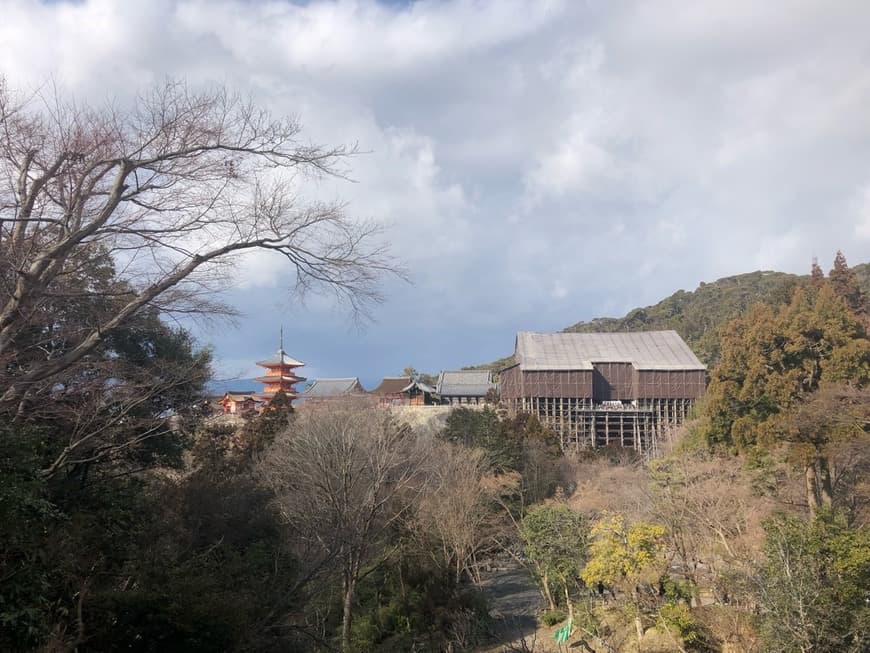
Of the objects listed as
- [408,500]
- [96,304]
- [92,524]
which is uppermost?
[96,304]

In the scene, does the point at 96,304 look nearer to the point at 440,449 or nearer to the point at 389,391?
the point at 440,449

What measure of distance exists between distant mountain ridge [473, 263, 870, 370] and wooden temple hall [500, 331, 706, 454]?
8.36 metres

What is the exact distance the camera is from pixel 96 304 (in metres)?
7.17

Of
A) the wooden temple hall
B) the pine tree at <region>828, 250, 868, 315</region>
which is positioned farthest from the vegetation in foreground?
the pine tree at <region>828, 250, 868, 315</region>

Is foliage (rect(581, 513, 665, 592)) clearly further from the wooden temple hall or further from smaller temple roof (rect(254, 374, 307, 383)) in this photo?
smaller temple roof (rect(254, 374, 307, 383))

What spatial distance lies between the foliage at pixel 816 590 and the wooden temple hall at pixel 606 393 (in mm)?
21798

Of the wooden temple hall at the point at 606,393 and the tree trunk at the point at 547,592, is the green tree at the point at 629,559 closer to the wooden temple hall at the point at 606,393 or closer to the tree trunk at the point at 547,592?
the tree trunk at the point at 547,592

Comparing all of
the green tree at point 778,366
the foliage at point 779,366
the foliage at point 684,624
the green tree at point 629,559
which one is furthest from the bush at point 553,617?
the foliage at point 779,366

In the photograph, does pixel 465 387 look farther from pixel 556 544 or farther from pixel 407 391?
pixel 556 544

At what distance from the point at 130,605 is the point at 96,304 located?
10.7 feet

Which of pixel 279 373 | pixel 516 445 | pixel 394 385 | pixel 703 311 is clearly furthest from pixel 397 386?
pixel 703 311

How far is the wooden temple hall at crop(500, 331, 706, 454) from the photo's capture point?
96.9ft

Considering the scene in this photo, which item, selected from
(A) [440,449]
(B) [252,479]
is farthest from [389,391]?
(B) [252,479]

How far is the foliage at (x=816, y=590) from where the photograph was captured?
6.44 meters
